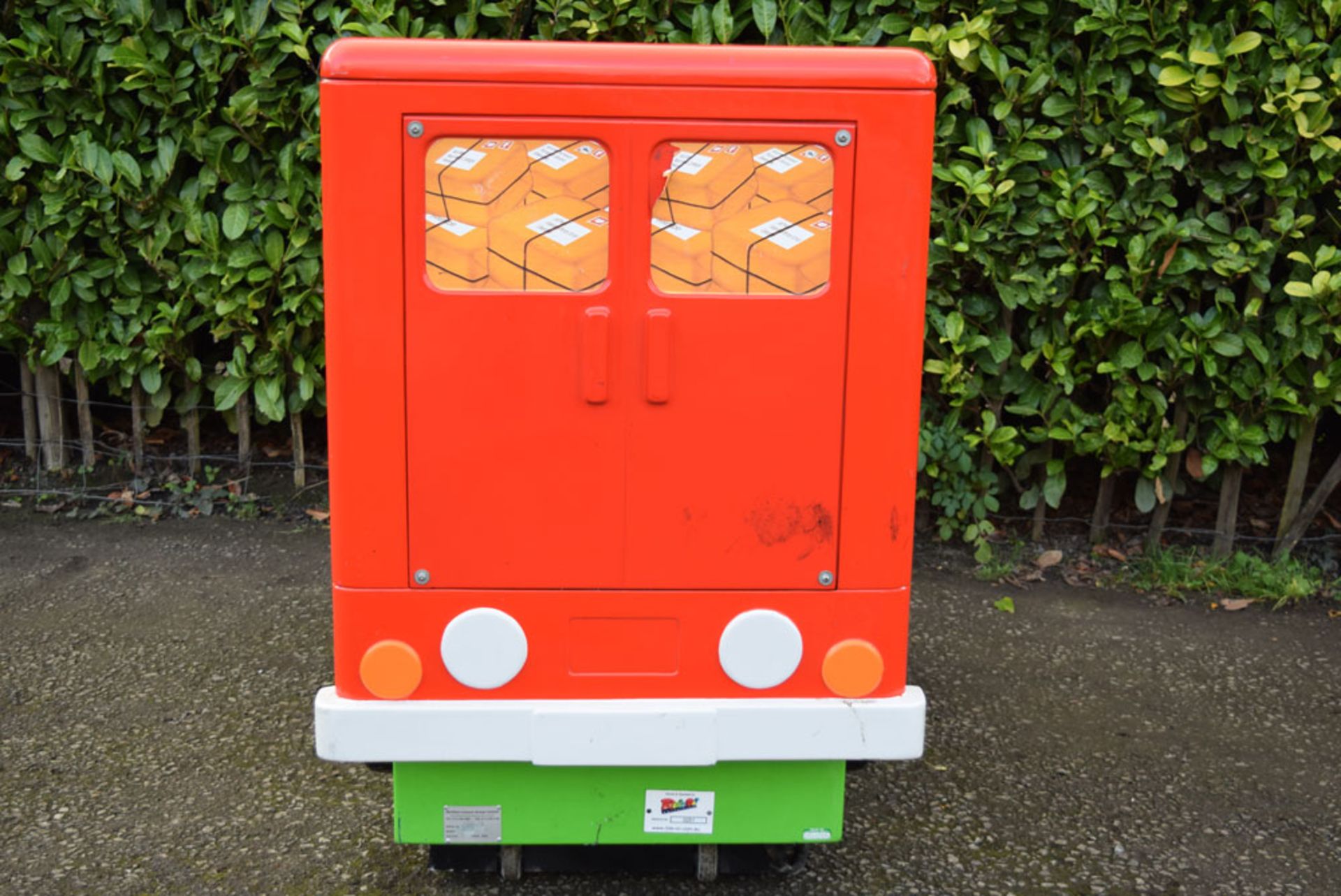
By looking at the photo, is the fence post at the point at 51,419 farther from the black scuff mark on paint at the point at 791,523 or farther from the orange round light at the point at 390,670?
the black scuff mark on paint at the point at 791,523

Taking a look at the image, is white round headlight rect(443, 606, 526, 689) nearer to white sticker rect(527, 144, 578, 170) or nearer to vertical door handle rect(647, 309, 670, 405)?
vertical door handle rect(647, 309, 670, 405)

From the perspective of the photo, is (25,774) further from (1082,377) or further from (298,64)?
(1082,377)

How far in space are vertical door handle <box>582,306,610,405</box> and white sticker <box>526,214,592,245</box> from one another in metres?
0.14

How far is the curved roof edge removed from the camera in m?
2.17

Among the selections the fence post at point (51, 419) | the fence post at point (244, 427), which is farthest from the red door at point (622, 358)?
the fence post at point (51, 419)

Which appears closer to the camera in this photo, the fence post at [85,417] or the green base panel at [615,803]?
the green base panel at [615,803]

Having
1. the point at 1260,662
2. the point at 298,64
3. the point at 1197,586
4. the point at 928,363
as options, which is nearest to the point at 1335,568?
the point at 1197,586

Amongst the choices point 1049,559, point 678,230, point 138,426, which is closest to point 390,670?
point 678,230

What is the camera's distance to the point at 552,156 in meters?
2.23

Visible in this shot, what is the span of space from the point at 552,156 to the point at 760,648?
102cm

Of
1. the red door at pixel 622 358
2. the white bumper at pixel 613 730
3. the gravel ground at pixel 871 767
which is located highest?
the red door at pixel 622 358

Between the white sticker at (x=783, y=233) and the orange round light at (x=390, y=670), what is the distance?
3.44ft

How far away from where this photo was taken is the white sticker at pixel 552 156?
7.30ft

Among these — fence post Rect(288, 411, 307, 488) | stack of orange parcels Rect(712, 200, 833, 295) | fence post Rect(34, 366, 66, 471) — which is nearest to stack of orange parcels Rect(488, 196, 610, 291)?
stack of orange parcels Rect(712, 200, 833, 295)
